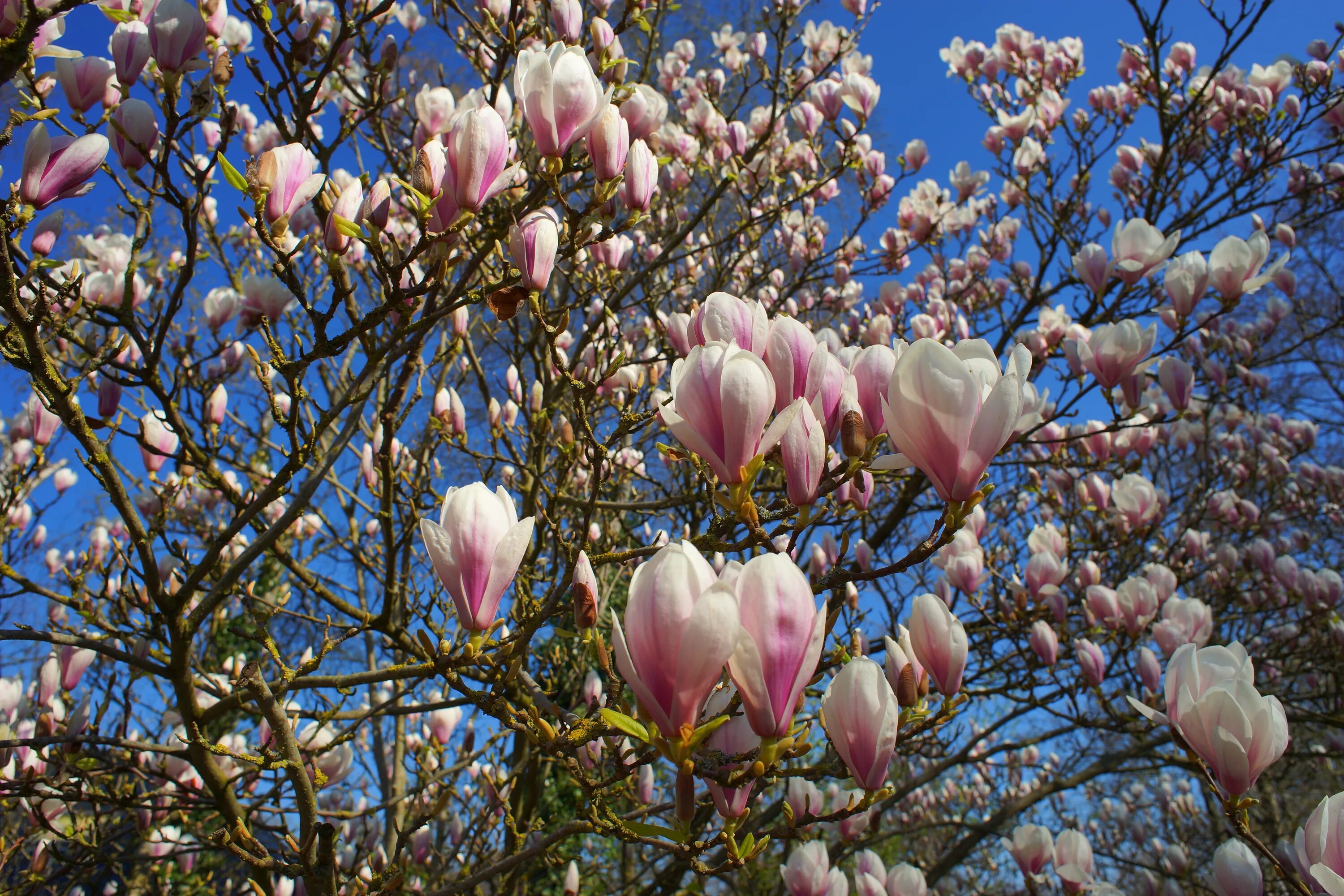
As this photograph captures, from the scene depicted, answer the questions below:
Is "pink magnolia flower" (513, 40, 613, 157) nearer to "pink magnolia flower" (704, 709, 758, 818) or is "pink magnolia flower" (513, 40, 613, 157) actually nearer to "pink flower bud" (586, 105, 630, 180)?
"pink flower bud" (586, 105, 630, 180)

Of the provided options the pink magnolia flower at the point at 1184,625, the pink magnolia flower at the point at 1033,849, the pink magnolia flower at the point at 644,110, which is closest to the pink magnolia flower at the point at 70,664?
the pink magnolia flower at the point at 644,110

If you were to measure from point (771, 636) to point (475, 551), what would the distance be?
457 mm

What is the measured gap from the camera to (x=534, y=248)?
142 centimetres

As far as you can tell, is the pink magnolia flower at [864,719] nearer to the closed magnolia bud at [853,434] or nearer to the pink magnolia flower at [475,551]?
the closed magnolia bud at [853,434]

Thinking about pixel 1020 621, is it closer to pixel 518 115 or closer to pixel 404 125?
pixel 518 115

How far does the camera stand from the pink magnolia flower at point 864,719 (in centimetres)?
103

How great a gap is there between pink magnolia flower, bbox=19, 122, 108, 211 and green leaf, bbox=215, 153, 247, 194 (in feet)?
1.01

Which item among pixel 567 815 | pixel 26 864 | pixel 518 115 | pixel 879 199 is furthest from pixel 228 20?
pixel 26 864

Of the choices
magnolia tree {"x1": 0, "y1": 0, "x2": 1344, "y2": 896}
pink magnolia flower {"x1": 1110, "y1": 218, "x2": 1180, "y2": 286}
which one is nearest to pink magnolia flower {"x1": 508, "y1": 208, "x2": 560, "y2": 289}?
magnolia tree {"x1": 0, "y1": 0, "x2": 1344, "y2": 896}

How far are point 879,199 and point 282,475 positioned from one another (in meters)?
3.91

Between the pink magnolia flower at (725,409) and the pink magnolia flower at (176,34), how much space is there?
4.66 feet

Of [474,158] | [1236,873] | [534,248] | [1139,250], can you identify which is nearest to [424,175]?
[474,158]

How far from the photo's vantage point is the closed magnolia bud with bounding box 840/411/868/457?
1.19m

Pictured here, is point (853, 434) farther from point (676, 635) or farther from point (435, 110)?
point (435, 110)
